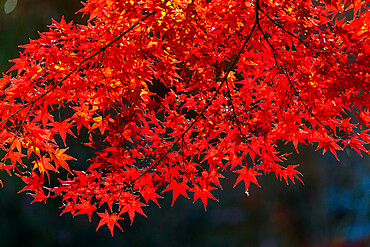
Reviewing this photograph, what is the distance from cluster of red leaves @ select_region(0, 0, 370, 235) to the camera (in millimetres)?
2100

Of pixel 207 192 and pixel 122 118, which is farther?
pixel 207 192

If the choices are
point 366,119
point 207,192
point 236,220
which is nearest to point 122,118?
point 207,192

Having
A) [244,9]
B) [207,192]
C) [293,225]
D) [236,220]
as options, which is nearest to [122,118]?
[207,192]

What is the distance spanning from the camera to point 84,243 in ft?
14.6

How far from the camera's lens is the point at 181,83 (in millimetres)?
2533

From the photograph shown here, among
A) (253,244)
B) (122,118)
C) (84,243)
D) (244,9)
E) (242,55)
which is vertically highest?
(244,9)

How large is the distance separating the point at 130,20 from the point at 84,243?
3.21 meters

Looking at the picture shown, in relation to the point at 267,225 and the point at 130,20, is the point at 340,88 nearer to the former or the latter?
the point at 130,20

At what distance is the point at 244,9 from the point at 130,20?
2.30 ft

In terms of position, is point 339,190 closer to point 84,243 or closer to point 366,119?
point 366,119

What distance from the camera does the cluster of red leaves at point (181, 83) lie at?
82.7 inches

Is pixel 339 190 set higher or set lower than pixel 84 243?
lower

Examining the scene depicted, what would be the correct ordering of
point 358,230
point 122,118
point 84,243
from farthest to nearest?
point 358,230, point 84,243, point 122,118

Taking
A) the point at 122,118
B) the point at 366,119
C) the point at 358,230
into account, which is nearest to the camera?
the point at 122,118
